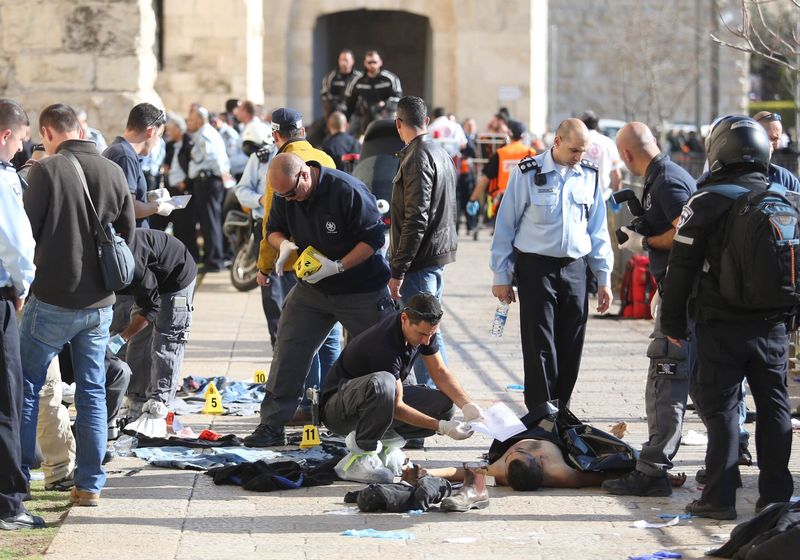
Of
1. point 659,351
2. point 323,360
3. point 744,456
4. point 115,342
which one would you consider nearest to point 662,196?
point 659,351

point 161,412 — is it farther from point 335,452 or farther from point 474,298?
point 474,298

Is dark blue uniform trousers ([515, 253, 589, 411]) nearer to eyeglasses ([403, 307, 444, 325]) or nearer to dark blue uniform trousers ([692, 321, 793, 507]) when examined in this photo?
eyeglasses ([403, 307, 444, 325])

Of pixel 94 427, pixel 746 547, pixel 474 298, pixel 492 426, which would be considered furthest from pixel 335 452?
pixel 474 298

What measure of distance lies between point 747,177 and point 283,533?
273 cm

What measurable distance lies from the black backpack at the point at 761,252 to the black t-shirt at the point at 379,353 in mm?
1916

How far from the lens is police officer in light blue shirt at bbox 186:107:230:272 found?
56.6ft

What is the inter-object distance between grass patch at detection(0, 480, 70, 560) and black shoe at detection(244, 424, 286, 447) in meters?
→ 1.28

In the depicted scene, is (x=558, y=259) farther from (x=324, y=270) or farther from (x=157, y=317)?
(x=157, y=317)

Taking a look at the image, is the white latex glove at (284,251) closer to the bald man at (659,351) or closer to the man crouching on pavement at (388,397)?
the man crouching on pavement at (388,397)

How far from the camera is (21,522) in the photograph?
6.93 metres

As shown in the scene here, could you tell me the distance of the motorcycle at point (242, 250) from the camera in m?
16.0

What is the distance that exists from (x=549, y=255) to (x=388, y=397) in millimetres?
1455

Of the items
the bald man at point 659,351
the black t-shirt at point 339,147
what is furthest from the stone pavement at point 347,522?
the black t-shirt at point 339,147

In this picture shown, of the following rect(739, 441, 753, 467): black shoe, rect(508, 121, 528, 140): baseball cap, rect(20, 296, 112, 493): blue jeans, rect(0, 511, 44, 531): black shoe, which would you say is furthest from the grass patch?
rect(508, 121, 528, 140): baseball cap
